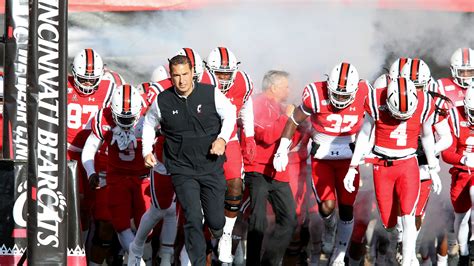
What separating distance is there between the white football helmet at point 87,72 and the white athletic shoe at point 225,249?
1960 mm

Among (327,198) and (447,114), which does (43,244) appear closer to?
(327,198)

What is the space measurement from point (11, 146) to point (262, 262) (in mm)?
2395

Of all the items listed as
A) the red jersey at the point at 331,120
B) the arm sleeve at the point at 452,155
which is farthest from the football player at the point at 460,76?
the red jersey at the point at 331,120

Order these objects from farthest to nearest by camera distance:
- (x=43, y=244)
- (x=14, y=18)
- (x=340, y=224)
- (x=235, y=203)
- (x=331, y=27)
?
(x=331, y=27) < (x=340, y=224) < (x=235, y=203) < (x=14, y=18) < (x=43, y=244)

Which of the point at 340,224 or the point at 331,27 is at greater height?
the point at 331,27

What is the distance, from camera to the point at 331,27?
10711mm

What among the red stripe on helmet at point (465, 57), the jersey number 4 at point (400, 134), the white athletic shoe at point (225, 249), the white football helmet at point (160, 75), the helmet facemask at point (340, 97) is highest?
the red stripe on helmet at point (465, 57)

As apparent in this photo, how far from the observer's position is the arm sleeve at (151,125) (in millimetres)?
8078

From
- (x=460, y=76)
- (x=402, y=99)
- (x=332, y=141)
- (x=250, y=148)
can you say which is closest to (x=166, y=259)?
(x=250, y=148)

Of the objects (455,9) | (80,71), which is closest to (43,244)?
(80,71)

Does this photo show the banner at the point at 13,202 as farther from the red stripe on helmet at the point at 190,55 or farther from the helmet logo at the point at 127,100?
the red stripe on helmet at the point at 190,55

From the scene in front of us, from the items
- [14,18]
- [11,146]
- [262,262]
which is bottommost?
[262,262]

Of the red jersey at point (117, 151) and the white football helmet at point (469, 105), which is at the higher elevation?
the white football helmet at point (469, 105)

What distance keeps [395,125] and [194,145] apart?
200cm
